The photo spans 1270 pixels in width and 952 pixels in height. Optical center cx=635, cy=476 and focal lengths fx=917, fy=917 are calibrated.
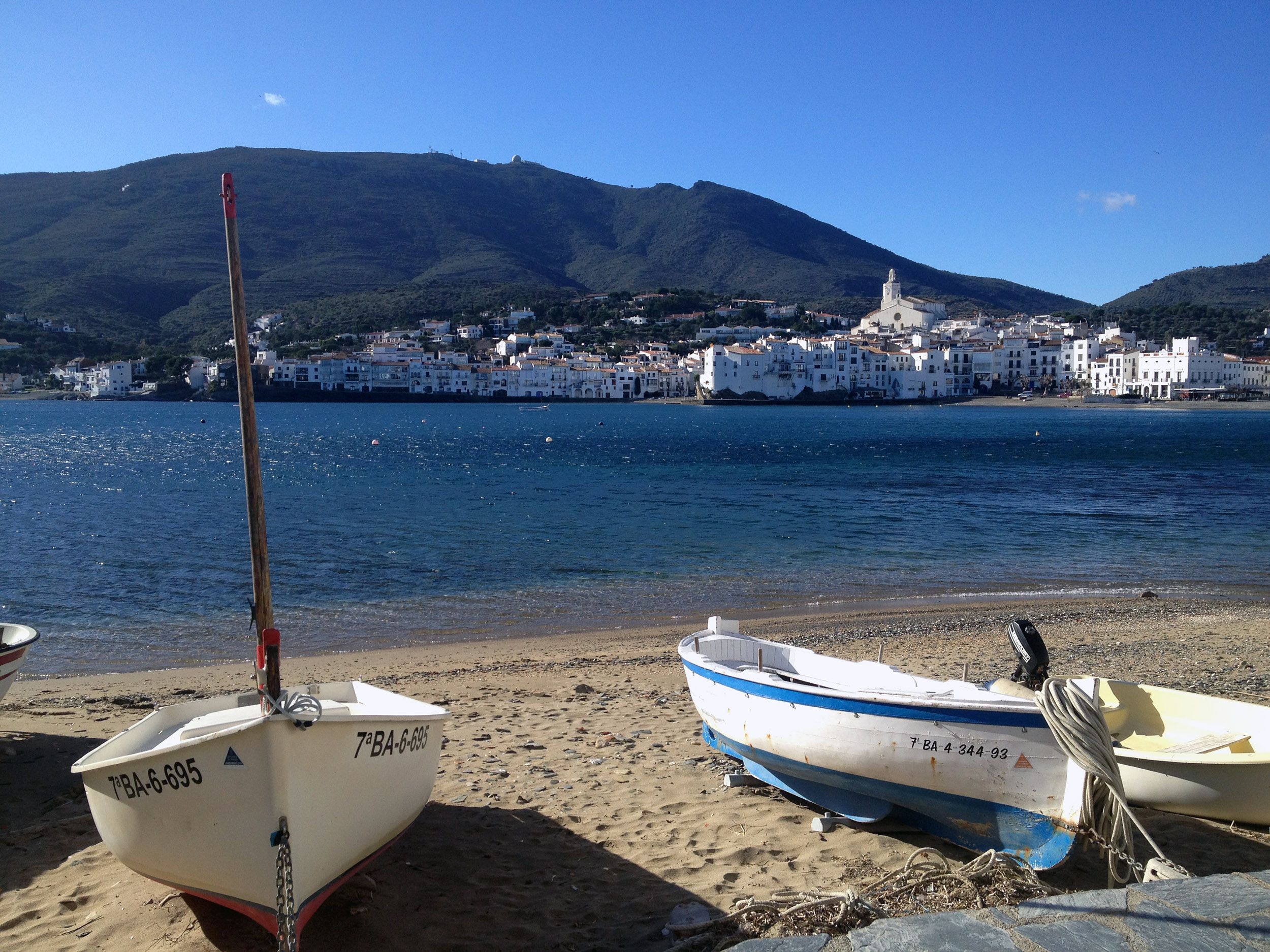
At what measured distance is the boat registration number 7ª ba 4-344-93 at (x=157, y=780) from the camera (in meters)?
3.89

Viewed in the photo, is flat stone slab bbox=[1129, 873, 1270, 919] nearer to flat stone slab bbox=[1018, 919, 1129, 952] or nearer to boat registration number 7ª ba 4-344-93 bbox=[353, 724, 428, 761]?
flat stone slab bbox=[1018, 919, 1129, 952]

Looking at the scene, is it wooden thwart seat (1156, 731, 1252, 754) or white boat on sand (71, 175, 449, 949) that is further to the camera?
wooden thwart seat (1156, 731, 1252, 754)

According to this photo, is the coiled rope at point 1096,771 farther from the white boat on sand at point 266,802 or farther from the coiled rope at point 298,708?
the coiled rope at point 298,708

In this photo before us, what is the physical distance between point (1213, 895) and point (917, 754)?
175 cm

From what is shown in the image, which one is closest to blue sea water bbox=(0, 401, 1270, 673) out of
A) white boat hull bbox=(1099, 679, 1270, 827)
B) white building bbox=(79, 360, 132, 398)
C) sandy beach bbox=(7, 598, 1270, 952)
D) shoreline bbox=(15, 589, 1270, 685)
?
shoreline bbox=(15, 589, 1270, 685)

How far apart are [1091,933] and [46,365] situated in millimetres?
149974

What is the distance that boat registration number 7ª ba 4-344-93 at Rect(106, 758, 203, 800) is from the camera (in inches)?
153

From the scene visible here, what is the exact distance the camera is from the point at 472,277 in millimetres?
195125

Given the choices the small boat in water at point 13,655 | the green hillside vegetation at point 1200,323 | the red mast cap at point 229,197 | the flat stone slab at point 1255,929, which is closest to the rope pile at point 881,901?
the flat stone slab at point 1255,929

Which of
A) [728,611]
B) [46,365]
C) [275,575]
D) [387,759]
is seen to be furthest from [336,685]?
[46,365]

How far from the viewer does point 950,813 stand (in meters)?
4.88

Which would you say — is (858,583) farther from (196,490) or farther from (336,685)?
(196,490)

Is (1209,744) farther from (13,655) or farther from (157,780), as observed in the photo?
(13,655)

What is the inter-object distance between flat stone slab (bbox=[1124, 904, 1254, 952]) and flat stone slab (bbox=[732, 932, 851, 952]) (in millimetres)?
943
